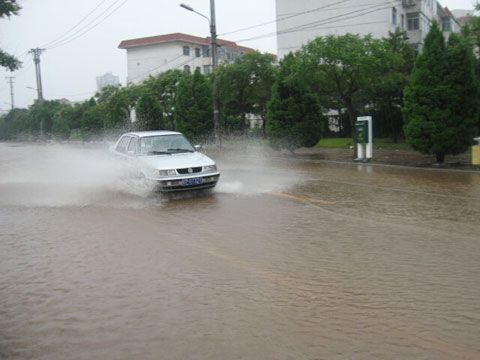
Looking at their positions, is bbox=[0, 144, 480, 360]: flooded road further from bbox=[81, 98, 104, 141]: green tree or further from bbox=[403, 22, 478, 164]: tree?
bbox=[81, 98, 104, 141]: green tree

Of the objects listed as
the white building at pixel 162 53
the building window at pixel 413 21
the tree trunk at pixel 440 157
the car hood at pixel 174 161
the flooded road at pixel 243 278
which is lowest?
the flooded road at pixel 243 278

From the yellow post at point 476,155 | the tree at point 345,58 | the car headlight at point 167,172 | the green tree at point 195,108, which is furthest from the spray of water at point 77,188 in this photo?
the green tree at point 195,108

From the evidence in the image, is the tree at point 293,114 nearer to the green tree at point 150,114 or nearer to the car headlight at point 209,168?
the car headlight at point 209,168

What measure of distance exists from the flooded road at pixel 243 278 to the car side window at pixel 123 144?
234cm

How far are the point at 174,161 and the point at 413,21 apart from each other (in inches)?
1706

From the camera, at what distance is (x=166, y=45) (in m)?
79.4

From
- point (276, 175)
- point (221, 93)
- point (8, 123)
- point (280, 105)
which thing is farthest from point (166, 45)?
point (276, 175)

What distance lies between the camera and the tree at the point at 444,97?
17578 mm

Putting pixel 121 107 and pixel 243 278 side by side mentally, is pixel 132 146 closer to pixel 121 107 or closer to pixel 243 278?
pixel 243 278

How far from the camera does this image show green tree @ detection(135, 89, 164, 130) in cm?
4059

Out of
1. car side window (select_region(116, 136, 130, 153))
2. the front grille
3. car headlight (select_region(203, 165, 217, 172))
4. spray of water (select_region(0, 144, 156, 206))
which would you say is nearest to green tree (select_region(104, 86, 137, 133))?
spray of water (select_region(0, 144, 156, 206))

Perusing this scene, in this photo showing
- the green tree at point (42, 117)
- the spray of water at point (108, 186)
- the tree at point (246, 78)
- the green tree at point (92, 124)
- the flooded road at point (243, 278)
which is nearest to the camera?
the flooded road at point (243, 278)

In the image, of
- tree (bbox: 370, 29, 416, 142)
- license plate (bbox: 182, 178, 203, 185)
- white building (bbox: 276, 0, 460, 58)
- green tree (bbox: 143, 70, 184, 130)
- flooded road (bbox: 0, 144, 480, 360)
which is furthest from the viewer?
white building (bbox: 276, 0, 460, 58)

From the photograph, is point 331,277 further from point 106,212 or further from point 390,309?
point 106,212
